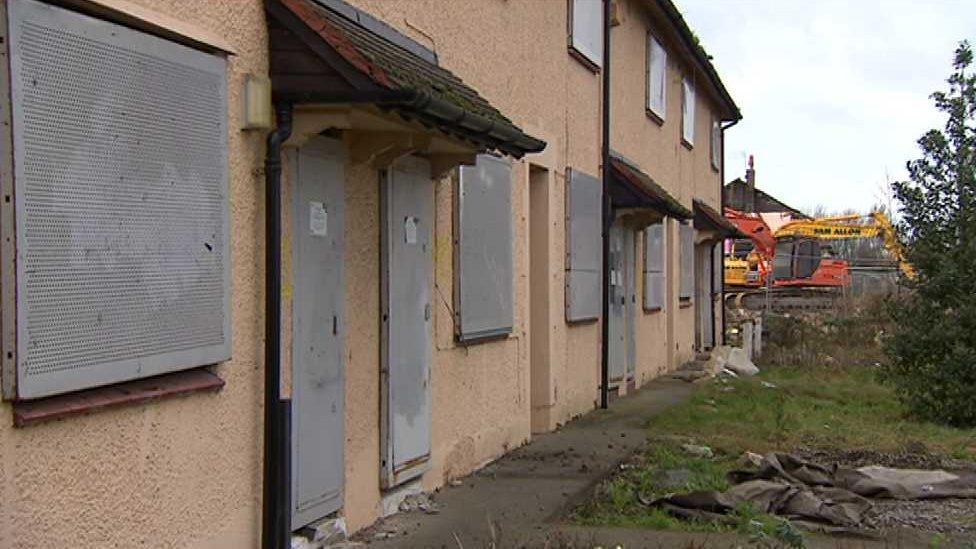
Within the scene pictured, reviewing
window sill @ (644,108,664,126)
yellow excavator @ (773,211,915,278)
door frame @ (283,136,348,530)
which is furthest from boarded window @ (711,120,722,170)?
door frame @ (283,136,348,530)

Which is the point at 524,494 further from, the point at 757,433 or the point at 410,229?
the point at 757,433

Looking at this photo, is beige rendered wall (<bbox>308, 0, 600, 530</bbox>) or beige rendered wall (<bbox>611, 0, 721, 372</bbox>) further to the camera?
beige rendered wall (<bbox>611, 0, 721, 372</bbox>)

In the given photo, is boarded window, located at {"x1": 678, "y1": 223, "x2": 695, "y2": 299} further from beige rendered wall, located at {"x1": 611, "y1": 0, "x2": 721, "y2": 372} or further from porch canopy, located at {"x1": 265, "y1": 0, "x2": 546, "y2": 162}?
porch canopy, located at {"x1": 265, "y1": 0, "x2": 546, "y2": 162}

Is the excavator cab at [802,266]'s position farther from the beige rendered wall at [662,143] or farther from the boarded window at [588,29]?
the boarded window at [588,29]

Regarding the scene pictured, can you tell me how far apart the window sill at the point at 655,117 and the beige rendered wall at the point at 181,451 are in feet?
39.0

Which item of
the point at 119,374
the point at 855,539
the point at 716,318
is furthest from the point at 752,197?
the point at 119,374

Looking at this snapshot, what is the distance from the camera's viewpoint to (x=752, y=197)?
59.1 metres

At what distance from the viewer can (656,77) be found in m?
17.9

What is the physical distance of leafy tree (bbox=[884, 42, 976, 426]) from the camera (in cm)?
1404

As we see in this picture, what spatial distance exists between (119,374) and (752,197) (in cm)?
5660

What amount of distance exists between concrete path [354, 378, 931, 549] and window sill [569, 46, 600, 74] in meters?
3.99

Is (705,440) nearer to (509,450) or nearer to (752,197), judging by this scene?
(509,450)

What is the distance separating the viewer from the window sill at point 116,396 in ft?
13.1

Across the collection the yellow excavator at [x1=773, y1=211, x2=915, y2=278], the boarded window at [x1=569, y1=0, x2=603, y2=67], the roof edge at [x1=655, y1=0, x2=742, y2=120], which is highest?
the roof edge at [x1=655, y1=0, x2=742, y2=120]
